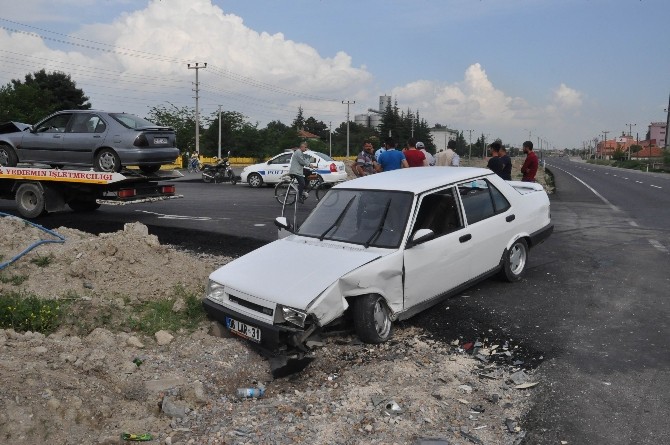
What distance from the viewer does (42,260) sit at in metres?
7.10

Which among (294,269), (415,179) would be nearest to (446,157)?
(415,179)

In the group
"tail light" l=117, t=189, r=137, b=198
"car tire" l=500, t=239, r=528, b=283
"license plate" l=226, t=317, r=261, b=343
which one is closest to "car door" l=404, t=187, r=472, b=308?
"car tire" l=500, t=239, r=528, b=283

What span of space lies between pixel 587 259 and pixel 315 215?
15.7 feet

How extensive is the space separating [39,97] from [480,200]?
6200 cm

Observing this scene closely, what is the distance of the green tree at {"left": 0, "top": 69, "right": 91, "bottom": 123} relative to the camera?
53406mm

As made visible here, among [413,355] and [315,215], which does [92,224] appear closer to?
[315,215]

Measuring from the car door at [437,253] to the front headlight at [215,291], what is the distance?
5.62 ft

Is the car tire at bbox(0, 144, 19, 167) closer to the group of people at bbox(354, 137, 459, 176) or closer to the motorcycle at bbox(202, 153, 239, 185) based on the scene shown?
the group of people at bbox(354, 137, 459, 176)

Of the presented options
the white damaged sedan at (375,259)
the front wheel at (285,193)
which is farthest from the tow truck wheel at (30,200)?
the white damaged sedan at (375,259)

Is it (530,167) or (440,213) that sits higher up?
(530,167)

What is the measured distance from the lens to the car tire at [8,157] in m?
12.5

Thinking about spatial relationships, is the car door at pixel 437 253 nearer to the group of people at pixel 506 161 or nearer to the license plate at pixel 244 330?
the license plate at pixel 244 330

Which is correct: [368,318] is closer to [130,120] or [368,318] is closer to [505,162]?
[505,162]

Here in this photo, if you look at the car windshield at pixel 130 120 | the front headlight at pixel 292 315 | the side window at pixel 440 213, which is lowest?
the front headlight at pixel 292 315
